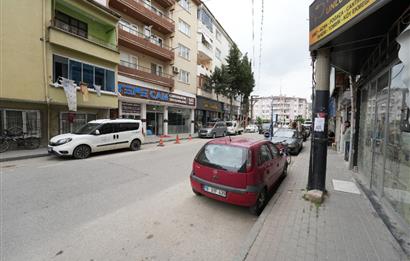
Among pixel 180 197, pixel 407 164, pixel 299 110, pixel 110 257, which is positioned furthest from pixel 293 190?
pixel 299 110

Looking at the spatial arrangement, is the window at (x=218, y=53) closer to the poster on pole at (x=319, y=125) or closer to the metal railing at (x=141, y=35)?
the metal railing at (x=141, y=35)

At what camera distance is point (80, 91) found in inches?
485

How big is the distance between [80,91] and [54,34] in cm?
322

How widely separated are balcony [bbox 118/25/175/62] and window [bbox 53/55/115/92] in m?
3.74

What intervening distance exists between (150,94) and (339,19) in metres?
16.7

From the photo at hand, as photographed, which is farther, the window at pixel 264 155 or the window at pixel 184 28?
Result: the window at pixel 184 28

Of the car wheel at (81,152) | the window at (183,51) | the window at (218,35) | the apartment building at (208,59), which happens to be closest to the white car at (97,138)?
the car wheel at (81,152)

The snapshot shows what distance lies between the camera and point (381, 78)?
191 inches

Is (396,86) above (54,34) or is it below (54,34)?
below

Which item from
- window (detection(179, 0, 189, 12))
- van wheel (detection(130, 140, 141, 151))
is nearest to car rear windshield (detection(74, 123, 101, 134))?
van wheel (detection(130, 140, 141, 151))

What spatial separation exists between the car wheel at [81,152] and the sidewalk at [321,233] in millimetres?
8613

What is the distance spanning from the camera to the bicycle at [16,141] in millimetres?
10172

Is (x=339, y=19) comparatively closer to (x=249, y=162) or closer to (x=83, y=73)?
(x=249, y=162)

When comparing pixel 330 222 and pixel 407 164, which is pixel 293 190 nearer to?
pixel 330 222
